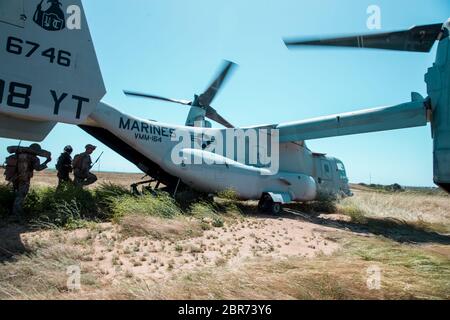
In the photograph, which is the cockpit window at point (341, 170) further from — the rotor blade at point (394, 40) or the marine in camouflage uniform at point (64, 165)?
Answer: the marine in camouflage uniform at point (64, 165)

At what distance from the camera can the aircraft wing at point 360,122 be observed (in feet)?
34.1

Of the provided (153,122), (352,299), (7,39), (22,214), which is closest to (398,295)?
(352,299)

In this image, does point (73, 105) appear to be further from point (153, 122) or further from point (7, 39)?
point (153, 122)

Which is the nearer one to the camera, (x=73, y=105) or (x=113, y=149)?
(x=73, y=105)

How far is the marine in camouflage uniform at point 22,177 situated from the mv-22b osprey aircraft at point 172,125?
65.7 inches

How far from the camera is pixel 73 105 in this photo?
6070 mm

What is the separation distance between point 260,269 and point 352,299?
1.20m

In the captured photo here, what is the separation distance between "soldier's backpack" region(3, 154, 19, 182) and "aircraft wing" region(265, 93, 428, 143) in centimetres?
905

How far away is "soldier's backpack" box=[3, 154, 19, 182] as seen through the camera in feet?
25.2

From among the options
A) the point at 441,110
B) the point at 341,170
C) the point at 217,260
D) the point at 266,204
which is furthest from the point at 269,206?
the point at 217,260

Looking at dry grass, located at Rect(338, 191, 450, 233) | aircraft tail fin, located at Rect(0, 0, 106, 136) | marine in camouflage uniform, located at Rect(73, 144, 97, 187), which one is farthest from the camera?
dry grass, located at Rect(338, 191, 450, 233)

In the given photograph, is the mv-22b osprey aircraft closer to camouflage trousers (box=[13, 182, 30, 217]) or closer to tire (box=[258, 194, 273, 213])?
tire (box=[258, 194, 273, 213])

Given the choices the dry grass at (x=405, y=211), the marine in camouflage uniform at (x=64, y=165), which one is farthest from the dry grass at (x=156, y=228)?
the dry grass at (x=405, y=211)

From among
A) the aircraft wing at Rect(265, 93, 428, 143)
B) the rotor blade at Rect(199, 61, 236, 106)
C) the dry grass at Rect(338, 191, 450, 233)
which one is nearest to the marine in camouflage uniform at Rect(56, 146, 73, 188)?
the rotor blade at Rect(199, 61, 236, 106)
